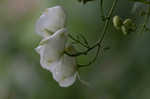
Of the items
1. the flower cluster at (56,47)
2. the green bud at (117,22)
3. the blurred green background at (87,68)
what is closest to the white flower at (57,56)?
the flower cluster at (56,47)

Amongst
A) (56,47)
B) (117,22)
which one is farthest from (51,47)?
(117,22)

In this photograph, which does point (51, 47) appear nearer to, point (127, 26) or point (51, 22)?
point (51, 22)

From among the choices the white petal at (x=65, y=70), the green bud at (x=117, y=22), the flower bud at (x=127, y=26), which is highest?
the green bud at (x=117, y=22)

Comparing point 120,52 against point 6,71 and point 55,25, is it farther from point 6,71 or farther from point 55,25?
point 55,25

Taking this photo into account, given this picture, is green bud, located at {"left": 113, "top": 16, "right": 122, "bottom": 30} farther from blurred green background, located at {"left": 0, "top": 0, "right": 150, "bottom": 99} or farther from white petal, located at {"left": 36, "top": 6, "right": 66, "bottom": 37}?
blurred green background, located at {"left": 0, "top": 0, "right": 150, "bottom": 99}

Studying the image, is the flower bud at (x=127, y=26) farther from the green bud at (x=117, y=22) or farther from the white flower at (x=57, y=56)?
the white flower at (x=57, y=56)

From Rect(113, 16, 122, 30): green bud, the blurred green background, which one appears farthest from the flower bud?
the blurred green background
